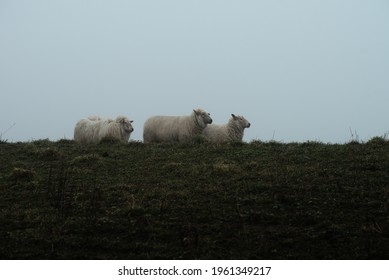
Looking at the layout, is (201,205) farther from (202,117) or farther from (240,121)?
(240,121)

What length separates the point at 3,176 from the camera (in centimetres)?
1235

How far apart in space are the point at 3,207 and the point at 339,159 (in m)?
6.64

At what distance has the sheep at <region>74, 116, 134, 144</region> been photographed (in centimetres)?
1948

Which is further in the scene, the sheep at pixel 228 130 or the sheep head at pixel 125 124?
the sheep head at pixel 125 124

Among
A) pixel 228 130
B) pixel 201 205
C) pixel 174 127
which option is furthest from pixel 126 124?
pixel 201 205

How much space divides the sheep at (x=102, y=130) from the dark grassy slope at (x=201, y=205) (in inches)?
196

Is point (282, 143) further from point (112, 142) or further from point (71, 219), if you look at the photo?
point (71, 219)

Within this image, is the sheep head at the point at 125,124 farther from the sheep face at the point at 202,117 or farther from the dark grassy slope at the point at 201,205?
the dark grassy slope at the point at 201,205

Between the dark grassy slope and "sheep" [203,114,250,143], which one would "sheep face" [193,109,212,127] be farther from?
the dark grassy slope

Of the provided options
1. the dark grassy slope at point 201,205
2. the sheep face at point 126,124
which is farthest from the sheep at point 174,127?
the dark grassy slope at point 201,205

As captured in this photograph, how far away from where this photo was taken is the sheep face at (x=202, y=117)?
67.3 feet

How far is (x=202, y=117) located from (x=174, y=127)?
3.22 ft

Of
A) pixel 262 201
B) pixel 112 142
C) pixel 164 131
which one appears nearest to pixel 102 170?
pixel 262 201

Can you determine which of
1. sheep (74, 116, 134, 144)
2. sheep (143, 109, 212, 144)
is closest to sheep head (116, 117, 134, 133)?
sheep (74, 116, 134, 144)
